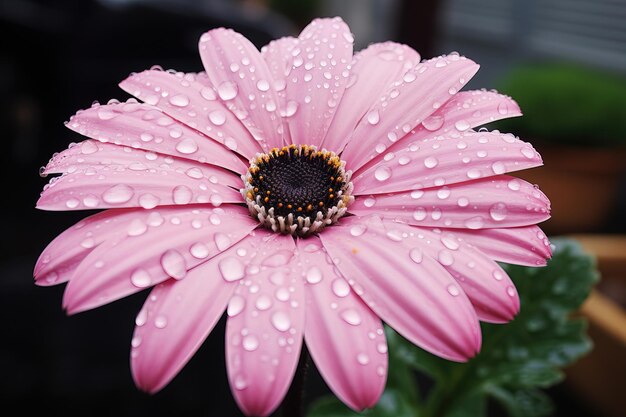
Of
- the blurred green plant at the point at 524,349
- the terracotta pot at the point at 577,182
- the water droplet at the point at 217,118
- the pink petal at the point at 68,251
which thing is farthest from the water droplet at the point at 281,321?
the terracotta pot at the point at 577,182

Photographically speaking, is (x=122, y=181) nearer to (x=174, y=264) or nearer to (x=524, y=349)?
(x=174, y=264)

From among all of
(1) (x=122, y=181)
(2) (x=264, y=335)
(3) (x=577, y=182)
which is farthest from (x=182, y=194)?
(3) (x=577, y=182)

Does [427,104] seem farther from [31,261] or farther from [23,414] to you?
[31,261]

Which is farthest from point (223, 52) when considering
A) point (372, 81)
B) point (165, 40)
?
point (165, 40)

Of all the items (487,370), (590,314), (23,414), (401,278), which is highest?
(401,278)

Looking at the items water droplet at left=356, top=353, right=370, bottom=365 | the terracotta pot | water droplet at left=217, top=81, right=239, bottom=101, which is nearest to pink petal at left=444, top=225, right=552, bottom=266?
water droplet at left=356, top=353, right=370, bottom=365

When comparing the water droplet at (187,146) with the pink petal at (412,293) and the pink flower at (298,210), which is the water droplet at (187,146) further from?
the pink petal at (412,293)

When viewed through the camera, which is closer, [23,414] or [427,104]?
[427,104]
